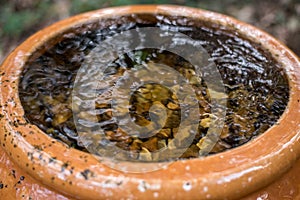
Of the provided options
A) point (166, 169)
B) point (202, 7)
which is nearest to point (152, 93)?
point (166, 169)

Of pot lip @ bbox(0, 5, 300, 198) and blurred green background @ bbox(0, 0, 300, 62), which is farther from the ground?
pot lip @ bbox(0, 5, 300, 198)

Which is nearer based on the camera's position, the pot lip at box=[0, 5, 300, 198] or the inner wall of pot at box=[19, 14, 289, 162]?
the pot lip at box=[0, 5, 300, 198]

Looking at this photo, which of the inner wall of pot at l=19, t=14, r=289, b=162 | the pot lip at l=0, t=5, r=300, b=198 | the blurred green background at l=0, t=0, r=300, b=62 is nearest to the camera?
the pot lip at l=0, t=5, r=300, b=198

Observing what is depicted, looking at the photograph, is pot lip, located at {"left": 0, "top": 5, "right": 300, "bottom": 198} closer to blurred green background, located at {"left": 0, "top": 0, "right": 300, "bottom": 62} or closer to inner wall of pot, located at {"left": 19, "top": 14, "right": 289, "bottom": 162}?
inner wall of pot, located at {"left": 19, "top": 14, "right": 289, "bottom": 162}

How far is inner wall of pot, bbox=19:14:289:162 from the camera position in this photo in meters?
1.04

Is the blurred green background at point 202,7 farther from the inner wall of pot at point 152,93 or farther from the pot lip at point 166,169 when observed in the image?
the pot lip at point 166,169

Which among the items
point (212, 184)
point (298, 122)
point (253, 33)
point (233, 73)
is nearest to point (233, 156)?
point (212, 184)

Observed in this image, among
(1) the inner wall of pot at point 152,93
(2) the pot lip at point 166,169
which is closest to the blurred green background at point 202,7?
(1) the inner wall of pot at point 152,93

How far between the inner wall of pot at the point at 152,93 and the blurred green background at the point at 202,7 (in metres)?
1.35

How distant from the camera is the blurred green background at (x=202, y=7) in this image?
9.31 ft

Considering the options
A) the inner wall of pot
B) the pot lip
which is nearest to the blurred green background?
the inner wall of pot

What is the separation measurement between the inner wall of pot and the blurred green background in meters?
1.35

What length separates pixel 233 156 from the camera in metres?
0.93

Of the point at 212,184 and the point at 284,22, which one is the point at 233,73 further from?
the point at 284,22
